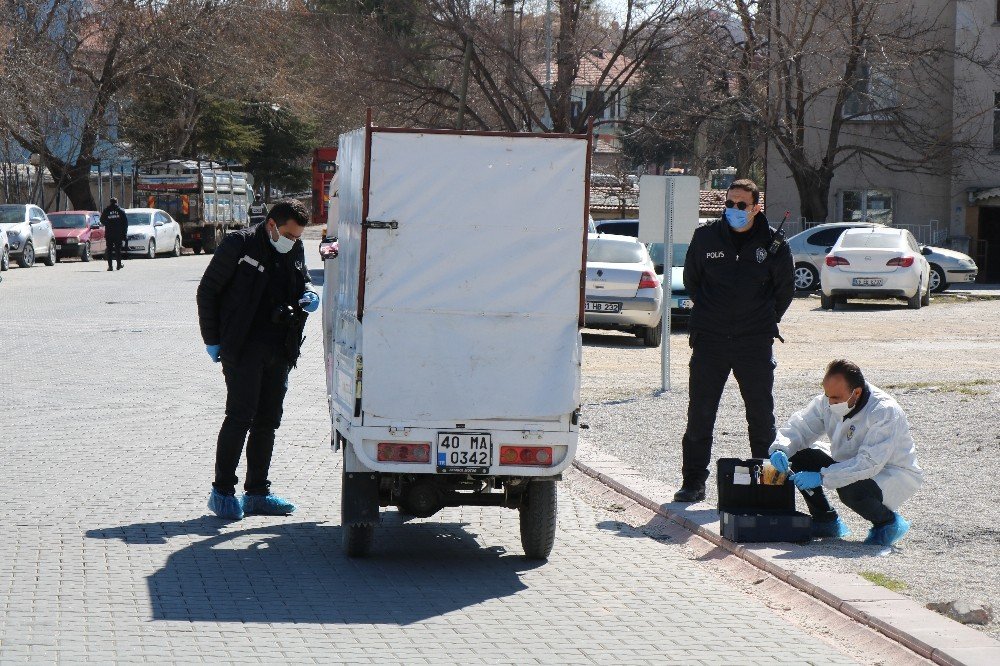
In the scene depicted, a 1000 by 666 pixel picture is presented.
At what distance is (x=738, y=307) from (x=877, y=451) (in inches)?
59.6

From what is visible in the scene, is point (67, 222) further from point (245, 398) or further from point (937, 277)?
point (245, 398)

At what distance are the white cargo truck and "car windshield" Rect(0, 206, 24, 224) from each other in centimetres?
3405

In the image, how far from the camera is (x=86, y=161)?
5600 cm

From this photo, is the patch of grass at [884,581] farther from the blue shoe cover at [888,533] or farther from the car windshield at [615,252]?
the car windshield at [615,252]

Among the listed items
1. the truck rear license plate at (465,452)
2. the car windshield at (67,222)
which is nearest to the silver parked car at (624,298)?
the truck rear license plate at (465,452)

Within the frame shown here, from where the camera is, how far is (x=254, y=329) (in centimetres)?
850

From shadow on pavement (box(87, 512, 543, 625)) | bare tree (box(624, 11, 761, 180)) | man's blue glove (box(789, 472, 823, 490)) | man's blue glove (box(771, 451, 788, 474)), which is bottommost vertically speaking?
shadow on pavement (box(87, 512, 543, 625))

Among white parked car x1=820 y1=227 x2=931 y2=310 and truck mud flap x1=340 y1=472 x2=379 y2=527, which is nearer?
truck mud flap x1=340 y1=472 x2=379 y2=527

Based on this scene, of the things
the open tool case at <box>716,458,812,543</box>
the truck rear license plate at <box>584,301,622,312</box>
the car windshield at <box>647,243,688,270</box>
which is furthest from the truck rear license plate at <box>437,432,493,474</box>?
the car windshield at <box>647,243,688,270</box>

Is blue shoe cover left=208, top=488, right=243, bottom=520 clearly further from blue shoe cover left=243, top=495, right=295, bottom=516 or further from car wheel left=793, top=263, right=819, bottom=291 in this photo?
car wheel left=793, top=263, right=819, bottom=291

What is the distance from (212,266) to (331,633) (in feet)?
10.2

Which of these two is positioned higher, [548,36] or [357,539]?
[548,36]

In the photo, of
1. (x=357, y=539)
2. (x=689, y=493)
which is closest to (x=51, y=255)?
(x=689, y=493)

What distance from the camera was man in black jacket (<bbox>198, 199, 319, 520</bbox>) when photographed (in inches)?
332
